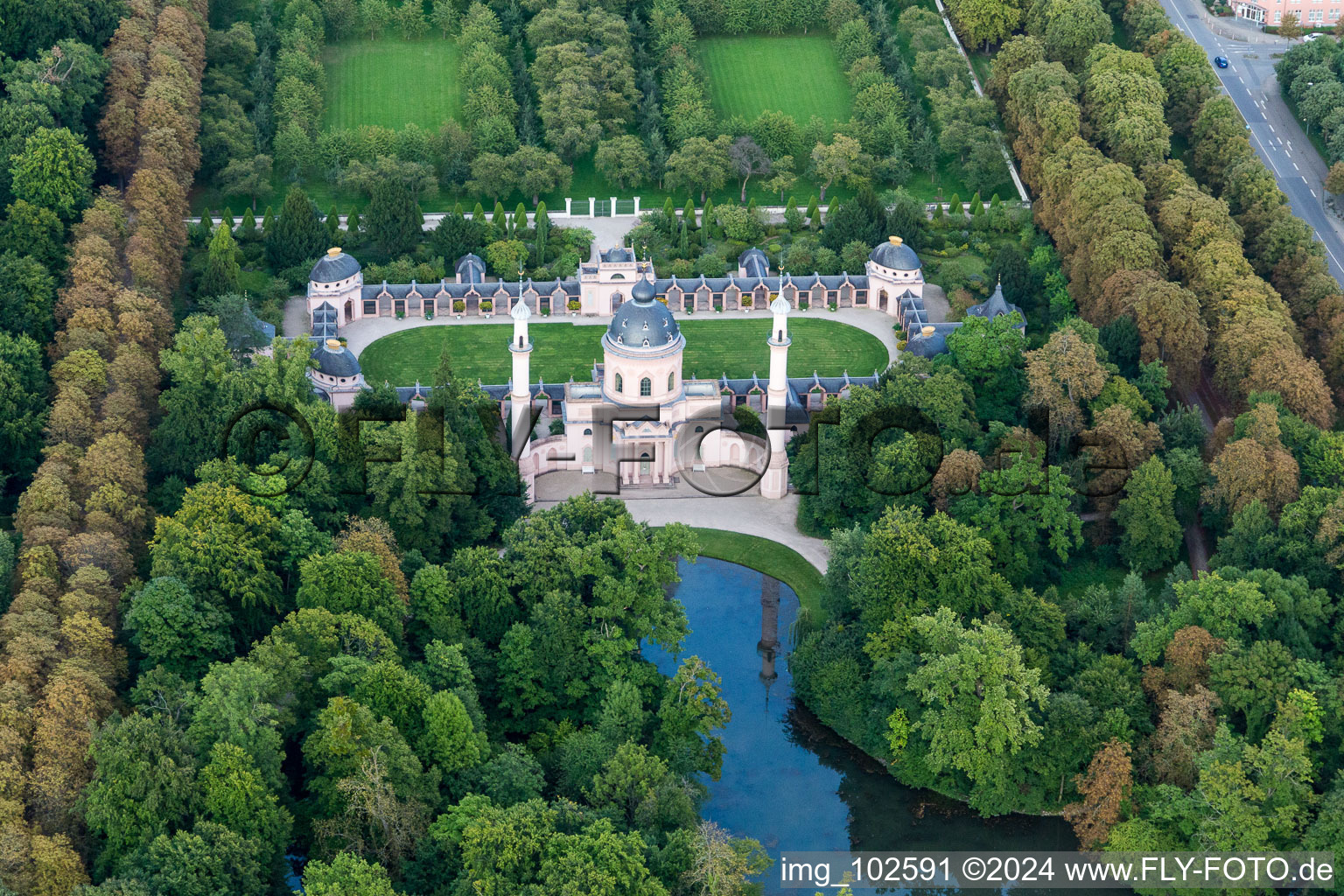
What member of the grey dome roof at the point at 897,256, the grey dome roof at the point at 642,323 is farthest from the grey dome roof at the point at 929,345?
the grey dome roof at the point at 642,323

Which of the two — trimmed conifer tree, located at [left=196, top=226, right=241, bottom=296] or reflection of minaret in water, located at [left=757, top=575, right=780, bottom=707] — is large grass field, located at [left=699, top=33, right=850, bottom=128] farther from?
reflection of minaret in water, located at [left=757, top=575, right=780, bottom=707]

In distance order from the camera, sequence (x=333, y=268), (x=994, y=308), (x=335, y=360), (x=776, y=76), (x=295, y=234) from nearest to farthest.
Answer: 1. (x=335, y=360)
2. (x=994, y=308)
3. (x=333, y=268)
4. (x=295, y=234)
5. (x=776, y=76)

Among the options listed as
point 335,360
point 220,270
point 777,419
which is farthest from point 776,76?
point 335,360

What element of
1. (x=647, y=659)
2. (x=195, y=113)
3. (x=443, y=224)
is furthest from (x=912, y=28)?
(x=647, y=659)

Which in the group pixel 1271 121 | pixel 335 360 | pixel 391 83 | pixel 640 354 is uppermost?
pixel 391 83

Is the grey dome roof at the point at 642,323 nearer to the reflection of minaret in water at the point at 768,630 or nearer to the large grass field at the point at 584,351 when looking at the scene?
the large grass field at the point at 584,351

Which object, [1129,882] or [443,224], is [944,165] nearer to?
[443,224]

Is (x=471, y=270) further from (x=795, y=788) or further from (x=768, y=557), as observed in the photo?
(x=795, y=788)
